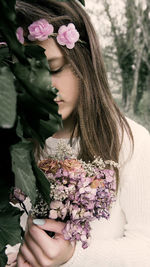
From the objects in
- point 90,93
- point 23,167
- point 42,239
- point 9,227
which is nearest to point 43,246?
point 42,239

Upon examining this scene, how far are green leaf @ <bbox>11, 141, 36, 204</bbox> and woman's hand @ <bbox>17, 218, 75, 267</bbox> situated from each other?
0.73 meters

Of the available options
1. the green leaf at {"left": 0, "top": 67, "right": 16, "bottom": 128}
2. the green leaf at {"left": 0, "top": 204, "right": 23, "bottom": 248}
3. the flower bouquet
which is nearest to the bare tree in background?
the flower bouquet

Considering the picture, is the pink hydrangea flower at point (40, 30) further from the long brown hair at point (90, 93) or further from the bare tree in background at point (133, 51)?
the bare tree in background at point (133, 51)

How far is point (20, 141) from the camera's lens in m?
0.71

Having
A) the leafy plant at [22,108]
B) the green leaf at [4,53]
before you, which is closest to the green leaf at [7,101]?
the leafy plant at [22,108]

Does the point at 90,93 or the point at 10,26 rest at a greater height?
the point at 10,26

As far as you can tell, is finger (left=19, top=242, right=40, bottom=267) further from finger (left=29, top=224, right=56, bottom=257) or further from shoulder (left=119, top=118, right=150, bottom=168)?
shoulder (left=119, top=118, right=150, bottom=168)

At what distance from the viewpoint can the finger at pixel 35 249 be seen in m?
1.45

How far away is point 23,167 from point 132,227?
4.17ft

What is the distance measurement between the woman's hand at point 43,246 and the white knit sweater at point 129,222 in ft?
0.81

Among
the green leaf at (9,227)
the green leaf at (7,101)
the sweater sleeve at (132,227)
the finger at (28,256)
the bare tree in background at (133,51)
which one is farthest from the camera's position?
the bare tree in background at (133,51)

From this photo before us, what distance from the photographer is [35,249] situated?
57.0 inches

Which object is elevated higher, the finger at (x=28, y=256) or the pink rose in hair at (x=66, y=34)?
the pink rose in hair at (x=66, y=34)

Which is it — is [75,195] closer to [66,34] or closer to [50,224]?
[50,224]
